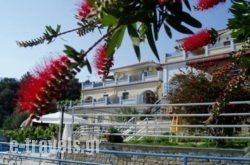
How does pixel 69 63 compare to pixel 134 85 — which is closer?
pixel 69 63

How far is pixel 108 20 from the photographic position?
101 cm

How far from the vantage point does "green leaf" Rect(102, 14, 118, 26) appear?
100 cm

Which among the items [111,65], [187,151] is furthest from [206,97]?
[111,65]

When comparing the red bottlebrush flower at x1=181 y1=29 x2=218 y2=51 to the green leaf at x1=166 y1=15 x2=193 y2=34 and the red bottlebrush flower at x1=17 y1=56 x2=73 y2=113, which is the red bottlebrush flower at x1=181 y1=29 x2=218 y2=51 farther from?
the red bottlebrush flower at x1=17 y1=56 x2=73 y2=113

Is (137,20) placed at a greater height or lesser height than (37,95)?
greater

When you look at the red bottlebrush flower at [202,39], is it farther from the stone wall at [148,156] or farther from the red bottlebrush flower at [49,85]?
the stone wall at [148,156]

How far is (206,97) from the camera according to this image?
1064 cm

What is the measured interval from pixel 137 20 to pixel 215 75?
1182mm

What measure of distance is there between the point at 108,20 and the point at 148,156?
7488 millimetres

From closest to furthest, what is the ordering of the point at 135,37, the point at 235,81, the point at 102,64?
the point at 135,37 → the point at 102,64 → the point at 235,81

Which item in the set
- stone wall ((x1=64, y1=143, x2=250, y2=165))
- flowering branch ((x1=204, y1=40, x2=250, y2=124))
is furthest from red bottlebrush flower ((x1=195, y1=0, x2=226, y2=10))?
stone wall ((x1=64, y1=143, x2=250, y2=165))

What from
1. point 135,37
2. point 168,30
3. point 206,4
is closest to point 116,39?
point 135,37

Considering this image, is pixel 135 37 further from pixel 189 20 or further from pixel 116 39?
pixel 189 20

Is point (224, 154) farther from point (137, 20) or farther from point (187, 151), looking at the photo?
point (137, 20)
